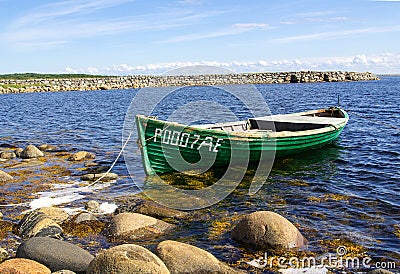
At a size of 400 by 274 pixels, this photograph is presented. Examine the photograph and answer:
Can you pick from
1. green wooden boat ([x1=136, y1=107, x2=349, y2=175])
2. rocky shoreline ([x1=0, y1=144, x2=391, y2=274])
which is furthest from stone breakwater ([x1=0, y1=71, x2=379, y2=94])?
rocky shoreline ([x1=0, y1=144, x2=391, y2=274])

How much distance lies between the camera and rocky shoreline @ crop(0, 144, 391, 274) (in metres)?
6.34

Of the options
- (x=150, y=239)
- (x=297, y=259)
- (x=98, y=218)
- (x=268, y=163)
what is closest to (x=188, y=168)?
(x=268, y=163)

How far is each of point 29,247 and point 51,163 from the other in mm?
10041

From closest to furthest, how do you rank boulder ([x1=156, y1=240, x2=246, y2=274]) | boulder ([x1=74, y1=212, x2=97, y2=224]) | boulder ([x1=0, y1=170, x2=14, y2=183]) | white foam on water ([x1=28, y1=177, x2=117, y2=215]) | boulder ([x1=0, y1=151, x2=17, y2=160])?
1. boulder ([x1=156, y1=240, x2=246, y2=274])
2. boulder ([x1=74, y1=212, x2=97, y2=224])
3. white foam on water ([x1=28, y1=177, x2=117, y2=215])
4. boulder ([x1=0, y1=170, x2=14, y2=183])
5. boulder ([x1=0, y1=151, x2=17, y2=160])

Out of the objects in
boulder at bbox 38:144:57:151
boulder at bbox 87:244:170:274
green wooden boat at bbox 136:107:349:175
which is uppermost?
green wooden boat at bbox 136:107:349:175

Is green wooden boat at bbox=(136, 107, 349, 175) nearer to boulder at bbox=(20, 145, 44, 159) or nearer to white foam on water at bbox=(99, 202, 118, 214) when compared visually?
white foam on water at bbox=(99, 202, 118, 214)

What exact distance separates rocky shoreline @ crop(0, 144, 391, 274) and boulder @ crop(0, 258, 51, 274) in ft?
0.05

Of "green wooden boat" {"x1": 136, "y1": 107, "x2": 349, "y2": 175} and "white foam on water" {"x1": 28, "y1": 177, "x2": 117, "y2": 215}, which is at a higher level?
"green wooden boat" {"x1": 136, "y1": 107, "x2": 349, "y2": 175}

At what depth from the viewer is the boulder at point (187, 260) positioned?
22.8 feet

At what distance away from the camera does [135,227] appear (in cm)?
907

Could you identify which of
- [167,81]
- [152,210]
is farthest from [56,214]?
[167,81]

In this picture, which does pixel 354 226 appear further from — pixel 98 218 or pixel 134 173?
pixel 134 173

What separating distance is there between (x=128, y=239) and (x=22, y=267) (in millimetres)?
2727

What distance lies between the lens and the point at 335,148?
18.8 meters
